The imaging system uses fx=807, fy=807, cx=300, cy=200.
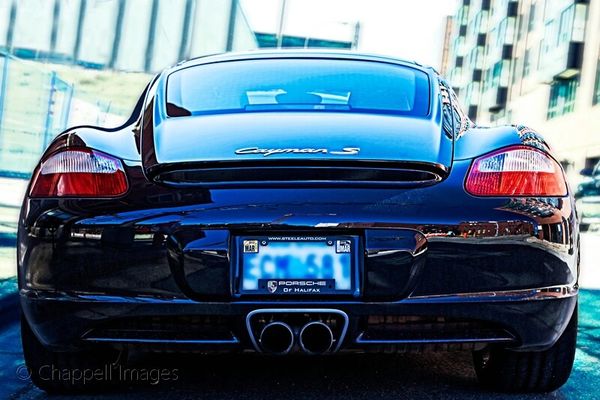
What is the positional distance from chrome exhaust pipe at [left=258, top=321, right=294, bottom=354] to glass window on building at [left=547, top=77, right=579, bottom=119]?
127ft

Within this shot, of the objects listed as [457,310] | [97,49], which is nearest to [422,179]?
[457,310]

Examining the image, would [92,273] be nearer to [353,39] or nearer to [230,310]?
[230,310]

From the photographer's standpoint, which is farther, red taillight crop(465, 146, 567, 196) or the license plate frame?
red taillight crop(465, 146, 567, 196)

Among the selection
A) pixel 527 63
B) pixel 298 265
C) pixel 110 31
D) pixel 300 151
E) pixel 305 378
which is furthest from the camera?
pixel 527 63

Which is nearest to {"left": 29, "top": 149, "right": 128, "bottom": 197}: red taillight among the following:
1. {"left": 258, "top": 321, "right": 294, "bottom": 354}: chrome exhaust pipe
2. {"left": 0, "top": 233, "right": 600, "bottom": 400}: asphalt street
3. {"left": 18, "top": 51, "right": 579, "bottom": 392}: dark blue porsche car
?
{"left": 18, "top": 51, "right": 579, "bottom": 392}: dark blue porsche car

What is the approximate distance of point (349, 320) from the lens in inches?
93.7

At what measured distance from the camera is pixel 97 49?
276 inches

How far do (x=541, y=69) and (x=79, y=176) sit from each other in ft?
143

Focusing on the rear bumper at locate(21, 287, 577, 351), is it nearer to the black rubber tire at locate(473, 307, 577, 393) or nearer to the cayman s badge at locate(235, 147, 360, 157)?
the black rubber tire at locate(473, 307, 577, 393)

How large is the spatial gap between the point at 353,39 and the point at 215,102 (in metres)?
19.0

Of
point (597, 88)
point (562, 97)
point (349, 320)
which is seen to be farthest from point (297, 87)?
point (562, 97)

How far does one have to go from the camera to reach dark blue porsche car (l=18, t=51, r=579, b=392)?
2371 mm

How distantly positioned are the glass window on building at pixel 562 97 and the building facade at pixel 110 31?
32.0 meters

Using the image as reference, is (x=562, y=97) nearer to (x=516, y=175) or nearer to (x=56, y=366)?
(x=516, y=175)
